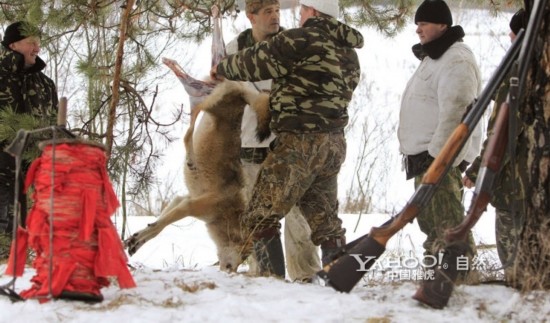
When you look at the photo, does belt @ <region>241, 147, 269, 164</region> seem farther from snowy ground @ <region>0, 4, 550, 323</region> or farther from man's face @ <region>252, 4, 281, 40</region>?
snowy ground @ <region>0, 4, 550, 323</region>

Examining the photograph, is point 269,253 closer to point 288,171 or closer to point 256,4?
point 288,171

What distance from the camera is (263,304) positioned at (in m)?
3.24

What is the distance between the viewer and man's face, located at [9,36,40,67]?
20.5 ft

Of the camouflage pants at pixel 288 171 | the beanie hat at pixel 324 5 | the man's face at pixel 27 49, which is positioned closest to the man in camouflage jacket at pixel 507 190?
the camouflage pants at pixel 288 171

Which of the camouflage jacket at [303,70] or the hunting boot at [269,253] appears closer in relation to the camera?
the camouflage jacket at [303,70]

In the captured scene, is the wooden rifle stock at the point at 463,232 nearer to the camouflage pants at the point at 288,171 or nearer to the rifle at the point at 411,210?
the rifle at the point at 411,210

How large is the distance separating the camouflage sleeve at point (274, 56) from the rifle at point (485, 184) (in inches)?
53.6

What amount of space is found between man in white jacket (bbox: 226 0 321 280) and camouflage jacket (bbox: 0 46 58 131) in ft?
5.69

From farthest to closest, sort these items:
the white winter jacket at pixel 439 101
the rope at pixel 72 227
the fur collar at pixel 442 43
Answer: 1. the fur collar at pixel 442 43
2. the white winter jacket at pixel 439 101
3. the rope at pixel 72 227

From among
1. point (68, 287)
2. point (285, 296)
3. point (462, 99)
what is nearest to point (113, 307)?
point (68, 287)

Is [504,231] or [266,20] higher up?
[266,20]

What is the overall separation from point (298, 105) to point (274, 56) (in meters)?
0.34

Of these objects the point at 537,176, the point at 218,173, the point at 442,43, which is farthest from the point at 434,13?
the point at 537,176

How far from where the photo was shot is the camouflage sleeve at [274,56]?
172 inches
